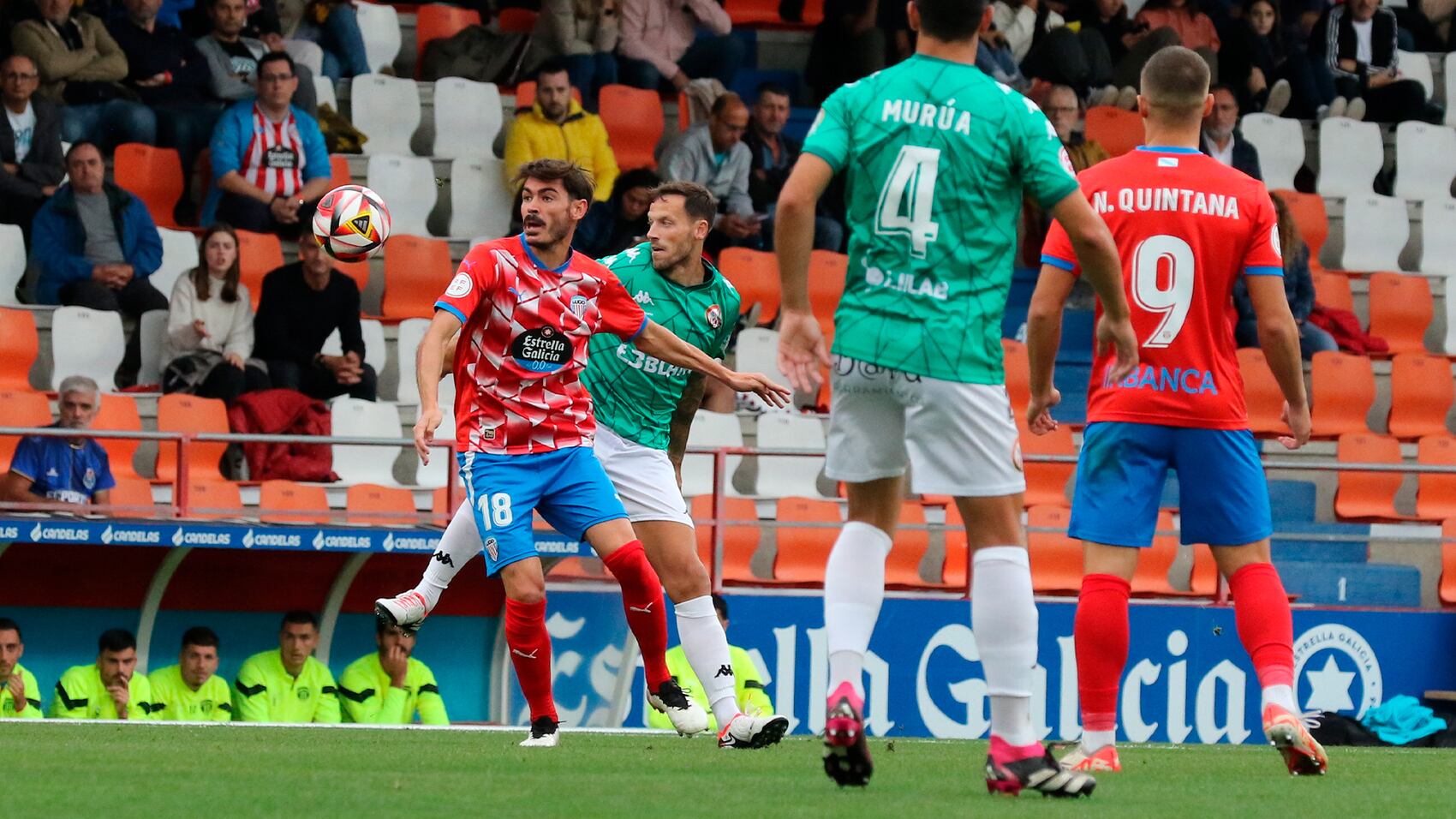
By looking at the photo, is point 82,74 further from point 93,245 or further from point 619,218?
point 619,218

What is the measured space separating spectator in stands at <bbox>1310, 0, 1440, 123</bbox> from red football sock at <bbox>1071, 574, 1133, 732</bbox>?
1348 cm

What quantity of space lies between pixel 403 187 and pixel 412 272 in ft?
3.02

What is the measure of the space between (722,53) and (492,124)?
82.8 inches

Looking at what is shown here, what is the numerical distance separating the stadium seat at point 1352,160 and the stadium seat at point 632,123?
5.84 m

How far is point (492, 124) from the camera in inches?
650

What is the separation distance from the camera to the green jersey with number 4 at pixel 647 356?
788cm

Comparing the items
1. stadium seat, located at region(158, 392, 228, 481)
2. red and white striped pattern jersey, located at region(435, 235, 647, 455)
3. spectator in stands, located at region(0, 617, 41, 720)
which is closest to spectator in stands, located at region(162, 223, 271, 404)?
stadium seat, located at region(158, 392, 228, 481)

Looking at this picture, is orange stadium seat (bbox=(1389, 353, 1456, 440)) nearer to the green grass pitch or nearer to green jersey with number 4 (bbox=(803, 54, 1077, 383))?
the green grass pitch

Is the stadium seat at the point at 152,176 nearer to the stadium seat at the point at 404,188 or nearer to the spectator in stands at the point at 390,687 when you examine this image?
the stadium seat at the point at 404,188

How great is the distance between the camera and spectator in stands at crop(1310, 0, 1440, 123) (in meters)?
18.8

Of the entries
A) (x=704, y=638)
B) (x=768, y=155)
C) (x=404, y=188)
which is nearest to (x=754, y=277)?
(x=768, y=155)

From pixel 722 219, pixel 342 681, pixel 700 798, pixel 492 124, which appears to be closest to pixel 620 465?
pixel 700 798

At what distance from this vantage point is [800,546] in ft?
44.0

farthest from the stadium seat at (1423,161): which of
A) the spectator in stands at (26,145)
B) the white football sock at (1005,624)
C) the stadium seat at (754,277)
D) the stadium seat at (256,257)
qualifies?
the white football sock at (1005,624)
